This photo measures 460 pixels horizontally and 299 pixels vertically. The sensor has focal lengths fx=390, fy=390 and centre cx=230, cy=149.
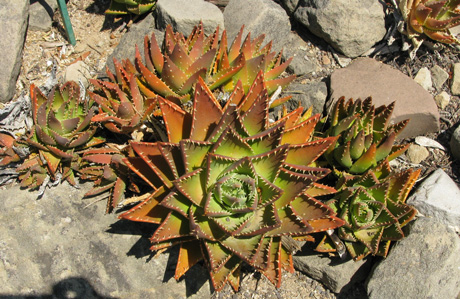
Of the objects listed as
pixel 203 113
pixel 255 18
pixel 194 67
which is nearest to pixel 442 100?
pixel 255 18

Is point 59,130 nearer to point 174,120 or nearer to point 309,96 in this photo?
point 174,120

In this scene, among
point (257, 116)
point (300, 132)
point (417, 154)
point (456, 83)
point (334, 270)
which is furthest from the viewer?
point (456, 83)

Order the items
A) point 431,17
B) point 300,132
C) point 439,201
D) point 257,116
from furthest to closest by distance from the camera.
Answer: point 431,17, point 439,201, point 300,132, point 257,116

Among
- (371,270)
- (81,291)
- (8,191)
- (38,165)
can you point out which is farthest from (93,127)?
(371,270)

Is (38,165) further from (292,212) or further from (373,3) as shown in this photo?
(373,3)

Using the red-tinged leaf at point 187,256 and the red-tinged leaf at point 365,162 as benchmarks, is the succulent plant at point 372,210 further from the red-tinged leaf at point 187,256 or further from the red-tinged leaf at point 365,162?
the red-tinged leaf at point 187,256

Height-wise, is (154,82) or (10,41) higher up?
(154,82)

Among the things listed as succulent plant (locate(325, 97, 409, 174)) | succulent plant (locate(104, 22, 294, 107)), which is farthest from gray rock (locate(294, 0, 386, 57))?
succulent plant (locate(325, 97, 409, 174))
